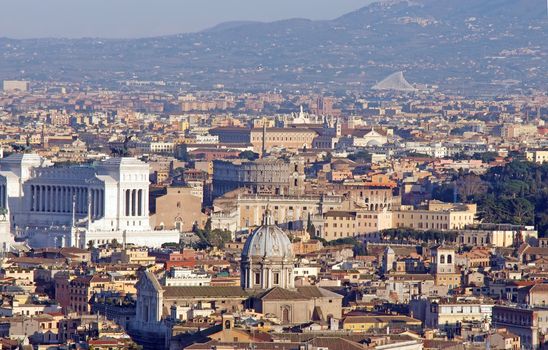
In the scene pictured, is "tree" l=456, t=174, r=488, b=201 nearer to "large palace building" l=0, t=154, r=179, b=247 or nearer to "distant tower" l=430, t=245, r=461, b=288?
"large palace building" l=0, t=154, r=179, b=247

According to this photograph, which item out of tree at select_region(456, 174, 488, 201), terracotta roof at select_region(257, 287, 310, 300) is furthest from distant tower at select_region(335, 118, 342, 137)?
terracotta roof at select_region(257, 287, 310, 300)

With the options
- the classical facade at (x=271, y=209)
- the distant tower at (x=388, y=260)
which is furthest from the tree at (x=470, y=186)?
the distant tower at (x=388, y=260)

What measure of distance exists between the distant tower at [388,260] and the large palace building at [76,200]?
46.7 feet

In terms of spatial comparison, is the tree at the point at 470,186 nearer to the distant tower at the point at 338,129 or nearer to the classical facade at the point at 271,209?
the classical facade at the point at 271,209

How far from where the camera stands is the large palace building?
81.9m

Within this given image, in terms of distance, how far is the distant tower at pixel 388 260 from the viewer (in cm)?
6494

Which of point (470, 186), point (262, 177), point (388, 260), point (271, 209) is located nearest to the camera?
point (388, 260)

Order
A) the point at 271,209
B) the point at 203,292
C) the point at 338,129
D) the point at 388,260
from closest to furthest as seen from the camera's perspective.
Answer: the point at 203,292 → the point at 388,260 → the point at 271,209 → the point at 338,129

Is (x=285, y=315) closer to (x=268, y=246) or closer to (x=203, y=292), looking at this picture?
(x=203, y=292)

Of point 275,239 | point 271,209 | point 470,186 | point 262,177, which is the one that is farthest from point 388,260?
point 470,186

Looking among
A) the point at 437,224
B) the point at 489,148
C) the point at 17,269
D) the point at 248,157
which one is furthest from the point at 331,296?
the point at 489,148

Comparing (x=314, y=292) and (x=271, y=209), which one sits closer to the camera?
(x=314, y=292)

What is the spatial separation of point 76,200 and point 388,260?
2347 centimetres

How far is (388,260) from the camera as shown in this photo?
216 ft
